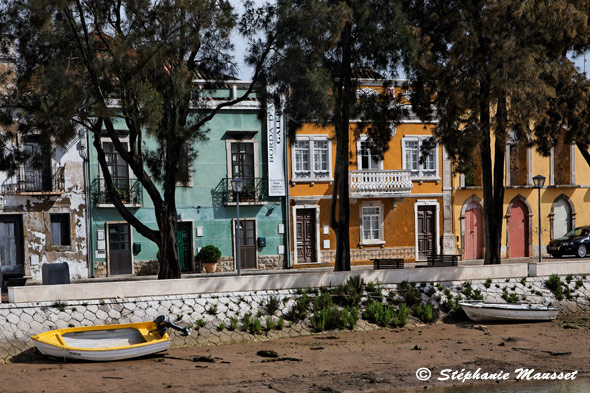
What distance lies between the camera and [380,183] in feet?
116

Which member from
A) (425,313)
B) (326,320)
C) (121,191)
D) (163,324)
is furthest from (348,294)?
(121,191)

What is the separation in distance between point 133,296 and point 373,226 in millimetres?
17588

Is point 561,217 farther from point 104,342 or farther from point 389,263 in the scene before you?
point 104,342

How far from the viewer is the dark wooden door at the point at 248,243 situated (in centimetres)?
3397

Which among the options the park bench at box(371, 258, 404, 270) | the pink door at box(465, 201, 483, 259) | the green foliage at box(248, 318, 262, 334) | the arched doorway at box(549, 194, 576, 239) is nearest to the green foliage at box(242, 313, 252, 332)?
the green foliage at box(248, 318, 262, 334)

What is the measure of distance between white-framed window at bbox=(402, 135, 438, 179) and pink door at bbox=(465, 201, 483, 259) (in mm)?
2509

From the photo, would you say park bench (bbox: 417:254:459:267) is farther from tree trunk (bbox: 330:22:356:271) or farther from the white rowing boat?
the white rowing boat

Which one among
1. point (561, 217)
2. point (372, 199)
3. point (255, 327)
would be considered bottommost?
point (255, 327)

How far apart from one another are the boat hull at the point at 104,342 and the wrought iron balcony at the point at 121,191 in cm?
1380

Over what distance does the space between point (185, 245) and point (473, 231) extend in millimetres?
13414

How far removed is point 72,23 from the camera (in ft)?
66.0

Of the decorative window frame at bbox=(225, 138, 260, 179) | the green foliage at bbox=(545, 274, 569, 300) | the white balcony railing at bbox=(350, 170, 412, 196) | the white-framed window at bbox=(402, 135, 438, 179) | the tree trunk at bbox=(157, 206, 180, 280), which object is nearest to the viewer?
the tree trunk at bbox=(157, 206, 180, 280)

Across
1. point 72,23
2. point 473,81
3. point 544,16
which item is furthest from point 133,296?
point 544,16

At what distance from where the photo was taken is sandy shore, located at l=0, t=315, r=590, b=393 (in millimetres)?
16172
